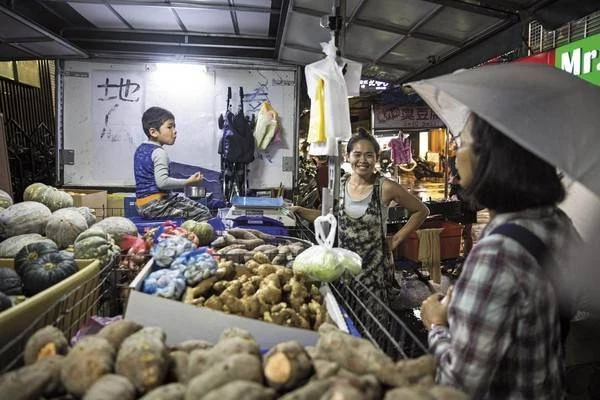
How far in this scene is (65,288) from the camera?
215 centimetres

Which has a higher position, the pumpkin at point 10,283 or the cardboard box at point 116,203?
the cardboard box at point 116,203

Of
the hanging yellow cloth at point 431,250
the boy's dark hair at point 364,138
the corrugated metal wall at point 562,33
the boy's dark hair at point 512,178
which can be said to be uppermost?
the corrugated metal wall at point 562,33

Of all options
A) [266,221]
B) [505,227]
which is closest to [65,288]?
[505,227]

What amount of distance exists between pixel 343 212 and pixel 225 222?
137cm

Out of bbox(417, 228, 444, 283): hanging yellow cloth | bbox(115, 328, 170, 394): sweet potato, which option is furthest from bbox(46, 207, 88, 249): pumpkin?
bbox(417, 228, 444, 283): hanging yellow cloth

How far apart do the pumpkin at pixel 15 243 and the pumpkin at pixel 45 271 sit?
615 millimetres

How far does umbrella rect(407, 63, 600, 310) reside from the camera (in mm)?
1336

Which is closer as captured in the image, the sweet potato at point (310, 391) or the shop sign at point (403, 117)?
the sweet potato at point (310, 391)

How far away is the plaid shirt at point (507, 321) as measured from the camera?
1.34 meters

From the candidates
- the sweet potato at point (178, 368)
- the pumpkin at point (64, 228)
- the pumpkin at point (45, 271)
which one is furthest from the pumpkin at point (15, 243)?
the sweet potato at point (178, 368)

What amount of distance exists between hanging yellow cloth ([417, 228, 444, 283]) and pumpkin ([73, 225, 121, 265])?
14.9 feet

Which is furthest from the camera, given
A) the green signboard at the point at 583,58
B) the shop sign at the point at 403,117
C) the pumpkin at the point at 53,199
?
the shop sign at the point at 403,117

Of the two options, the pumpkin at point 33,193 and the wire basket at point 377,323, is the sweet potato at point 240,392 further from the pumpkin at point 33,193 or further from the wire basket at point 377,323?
the pumpkin at point 33,193

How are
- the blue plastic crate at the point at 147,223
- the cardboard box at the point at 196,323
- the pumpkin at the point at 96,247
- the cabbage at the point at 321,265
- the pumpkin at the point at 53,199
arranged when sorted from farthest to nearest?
the pumpkin at the point at 53,199 → the blue plastic crate at the point at 147,223 → the pumpkin at the point at 96,247 → the cabbage at the point at 321,265 → the cardboard box at the point at 196,323
